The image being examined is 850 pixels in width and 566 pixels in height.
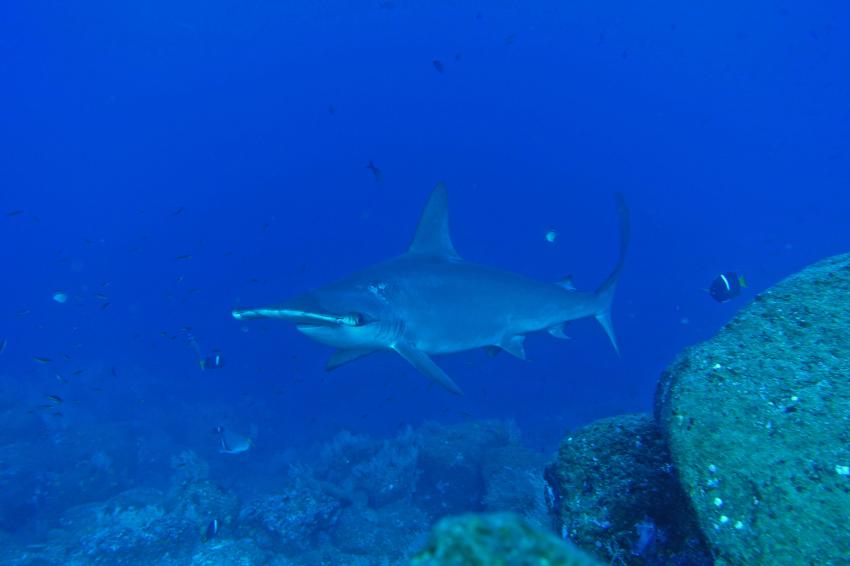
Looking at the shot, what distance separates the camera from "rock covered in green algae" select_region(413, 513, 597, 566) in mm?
852

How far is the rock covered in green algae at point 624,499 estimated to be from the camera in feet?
7.75

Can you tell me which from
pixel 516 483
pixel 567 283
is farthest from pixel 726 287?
pixel 516 483

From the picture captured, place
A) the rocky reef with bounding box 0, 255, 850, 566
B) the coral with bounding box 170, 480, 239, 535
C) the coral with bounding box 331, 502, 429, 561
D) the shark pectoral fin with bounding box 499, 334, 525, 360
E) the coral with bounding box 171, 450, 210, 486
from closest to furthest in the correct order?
the rocky reef with bounding box 0, 255, 850, 566
the shark pectoral fin with bounding box 499, 334, 525, 360
the coral with bounding box 331, 502, 429, 561
the coral with bounding box 170, 480, 239, 535
the coral with bounding box 171, 450, 210, 486

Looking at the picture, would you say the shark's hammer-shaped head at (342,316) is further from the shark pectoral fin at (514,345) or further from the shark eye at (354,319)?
the shark pectoral fin at (514,345)

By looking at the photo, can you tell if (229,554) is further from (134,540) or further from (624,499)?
(624,499)

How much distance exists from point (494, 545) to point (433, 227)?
680 centimetres

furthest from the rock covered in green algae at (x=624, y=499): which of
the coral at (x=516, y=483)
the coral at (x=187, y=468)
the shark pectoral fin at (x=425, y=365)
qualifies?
the coral at (x=187, y=468)

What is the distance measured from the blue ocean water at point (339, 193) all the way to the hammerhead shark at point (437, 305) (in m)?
4.60

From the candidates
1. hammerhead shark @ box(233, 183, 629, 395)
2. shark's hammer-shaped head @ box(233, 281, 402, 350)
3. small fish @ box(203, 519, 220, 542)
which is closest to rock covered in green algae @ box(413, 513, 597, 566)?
shark's hammer-shaped head @ box(233, 281, 402, 350)

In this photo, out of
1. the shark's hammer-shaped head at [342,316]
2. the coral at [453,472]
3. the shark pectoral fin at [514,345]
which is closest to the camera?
the shark's hammer-shaped head at [342,316]

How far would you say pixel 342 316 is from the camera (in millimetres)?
4793

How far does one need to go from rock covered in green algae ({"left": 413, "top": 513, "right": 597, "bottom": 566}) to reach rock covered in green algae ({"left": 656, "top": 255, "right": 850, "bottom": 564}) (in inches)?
56.9

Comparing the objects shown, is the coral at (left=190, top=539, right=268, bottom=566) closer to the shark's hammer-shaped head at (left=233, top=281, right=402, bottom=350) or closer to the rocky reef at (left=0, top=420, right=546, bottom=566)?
the rocky reef at (left=0, top=420, right=546, bottom=566)

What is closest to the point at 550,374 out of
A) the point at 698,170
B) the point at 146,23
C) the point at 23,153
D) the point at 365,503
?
the point at 365,503
